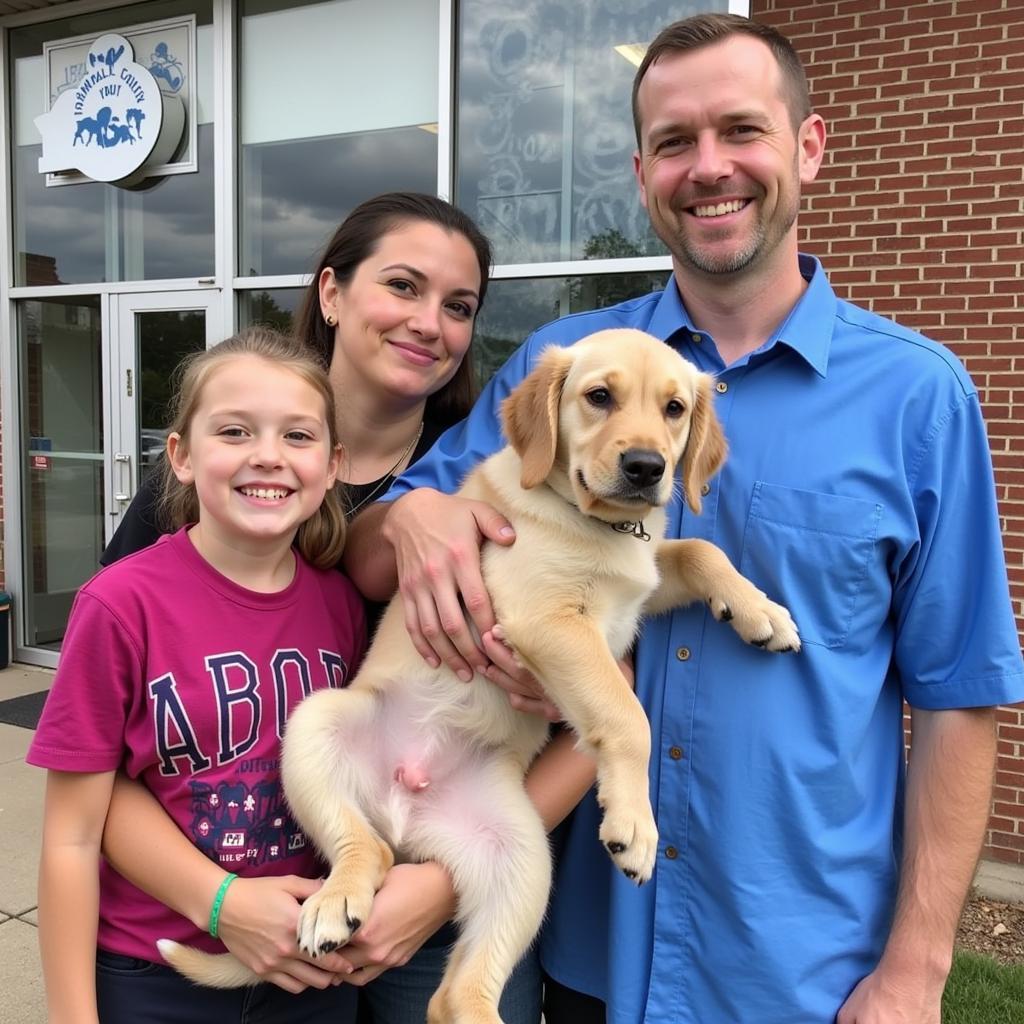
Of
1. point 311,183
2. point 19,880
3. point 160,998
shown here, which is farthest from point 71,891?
point 311,183

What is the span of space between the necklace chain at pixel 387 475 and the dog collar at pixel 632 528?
809 mm

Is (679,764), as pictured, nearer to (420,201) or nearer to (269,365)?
(269,365)

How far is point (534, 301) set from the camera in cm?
634

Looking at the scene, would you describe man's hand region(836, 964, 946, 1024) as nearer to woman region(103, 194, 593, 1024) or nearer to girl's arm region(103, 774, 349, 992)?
woman region(103, 194, 593, 1024)

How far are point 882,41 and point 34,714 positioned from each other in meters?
7.57

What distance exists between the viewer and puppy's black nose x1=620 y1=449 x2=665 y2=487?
2023 mm

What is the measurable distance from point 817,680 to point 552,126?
5393 millimetres

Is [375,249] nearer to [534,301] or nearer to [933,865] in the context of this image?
[933,865]

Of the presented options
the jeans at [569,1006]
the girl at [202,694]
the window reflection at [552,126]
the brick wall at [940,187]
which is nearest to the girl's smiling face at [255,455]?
the girl at [202,694]

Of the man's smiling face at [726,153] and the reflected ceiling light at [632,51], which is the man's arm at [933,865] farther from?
the reflected ceiling light at [632,51]

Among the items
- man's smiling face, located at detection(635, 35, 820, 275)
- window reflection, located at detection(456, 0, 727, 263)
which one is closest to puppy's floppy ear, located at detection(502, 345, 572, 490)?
man's smiling face, located at detection(635, 35, 820, 275)

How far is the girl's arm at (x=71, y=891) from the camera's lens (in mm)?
1786

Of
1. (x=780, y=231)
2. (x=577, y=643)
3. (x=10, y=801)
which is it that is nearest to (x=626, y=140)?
(x=780, y=231)

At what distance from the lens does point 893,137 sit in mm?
5035
